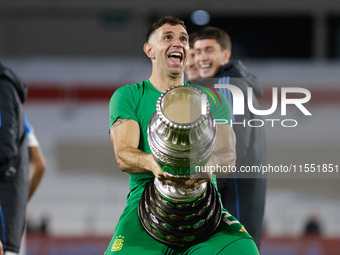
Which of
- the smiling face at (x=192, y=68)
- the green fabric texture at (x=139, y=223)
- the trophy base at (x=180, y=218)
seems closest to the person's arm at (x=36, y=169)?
the smiling face at (x=192, y=68)

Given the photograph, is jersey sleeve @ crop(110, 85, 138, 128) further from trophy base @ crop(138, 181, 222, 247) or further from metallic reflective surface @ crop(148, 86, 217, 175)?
metallic reflective surface @ crop(148, 86, 217, 175)

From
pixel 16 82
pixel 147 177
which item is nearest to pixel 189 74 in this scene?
pixel 16 82

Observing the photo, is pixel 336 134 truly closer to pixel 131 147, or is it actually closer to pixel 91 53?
pixel 91 53

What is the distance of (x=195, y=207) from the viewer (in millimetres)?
2264

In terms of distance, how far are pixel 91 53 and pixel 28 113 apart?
110 inches

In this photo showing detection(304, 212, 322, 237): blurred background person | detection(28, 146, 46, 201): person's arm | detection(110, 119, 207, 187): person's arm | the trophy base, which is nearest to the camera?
detection(110, 119, 207, 187): person's arm

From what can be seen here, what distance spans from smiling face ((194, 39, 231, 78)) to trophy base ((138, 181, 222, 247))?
5.64 ft

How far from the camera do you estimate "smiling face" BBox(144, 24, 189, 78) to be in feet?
8.50

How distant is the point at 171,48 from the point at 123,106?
34 cm

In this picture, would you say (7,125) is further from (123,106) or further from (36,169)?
(123,106)

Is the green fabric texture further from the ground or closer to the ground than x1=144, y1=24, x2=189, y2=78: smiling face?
closer to the ground

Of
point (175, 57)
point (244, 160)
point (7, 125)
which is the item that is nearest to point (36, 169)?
point (7, 125)

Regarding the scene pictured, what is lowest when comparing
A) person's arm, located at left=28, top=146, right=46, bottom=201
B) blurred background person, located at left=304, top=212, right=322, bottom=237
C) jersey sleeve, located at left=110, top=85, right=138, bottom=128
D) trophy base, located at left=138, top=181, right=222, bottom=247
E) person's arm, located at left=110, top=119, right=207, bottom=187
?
blurred background person, located at left=304, top=212, right=322, bottom=237

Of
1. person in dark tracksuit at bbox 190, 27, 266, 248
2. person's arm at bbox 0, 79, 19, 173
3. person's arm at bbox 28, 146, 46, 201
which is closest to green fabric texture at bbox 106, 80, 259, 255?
person in dark tracksuit at bbox 190, 27, 266, 248
